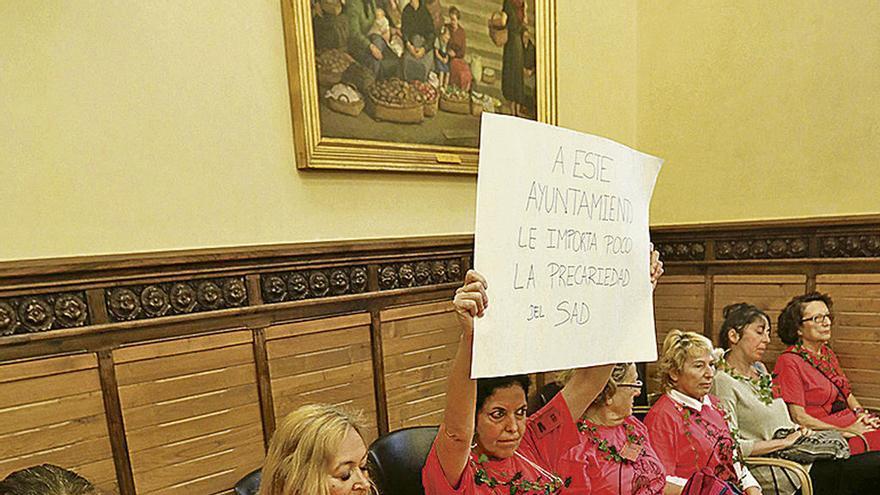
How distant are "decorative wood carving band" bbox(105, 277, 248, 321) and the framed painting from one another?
51 cm

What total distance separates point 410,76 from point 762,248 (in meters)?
2.13

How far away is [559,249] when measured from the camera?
3.31 feet

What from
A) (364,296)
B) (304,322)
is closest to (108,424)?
(304,322)

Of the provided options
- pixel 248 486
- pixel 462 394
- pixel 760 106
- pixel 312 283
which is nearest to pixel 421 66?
pixel 312 283

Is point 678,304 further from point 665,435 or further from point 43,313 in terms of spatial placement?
point 43,313

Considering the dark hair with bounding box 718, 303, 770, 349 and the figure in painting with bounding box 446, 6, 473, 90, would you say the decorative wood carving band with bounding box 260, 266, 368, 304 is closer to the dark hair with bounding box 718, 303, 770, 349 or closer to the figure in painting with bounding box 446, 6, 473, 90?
the figure in painting with bounding box 446, 6, 473, 90

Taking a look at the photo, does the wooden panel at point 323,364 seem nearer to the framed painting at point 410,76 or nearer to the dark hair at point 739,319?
the framed painting at point 410,76

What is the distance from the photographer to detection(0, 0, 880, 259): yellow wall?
1.41 metres

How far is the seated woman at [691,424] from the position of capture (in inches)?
65.3

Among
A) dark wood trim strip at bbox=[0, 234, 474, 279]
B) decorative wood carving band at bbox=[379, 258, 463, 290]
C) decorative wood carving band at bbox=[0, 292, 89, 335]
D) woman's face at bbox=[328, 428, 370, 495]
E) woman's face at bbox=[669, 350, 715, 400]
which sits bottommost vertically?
woman's face at bbox=[669, 350, 715, 400]

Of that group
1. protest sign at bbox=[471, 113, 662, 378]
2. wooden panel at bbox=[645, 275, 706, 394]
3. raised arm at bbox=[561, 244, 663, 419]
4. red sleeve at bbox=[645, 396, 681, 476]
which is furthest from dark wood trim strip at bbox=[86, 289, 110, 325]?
wooden panel at bbox=[645, 275, 706, 394]

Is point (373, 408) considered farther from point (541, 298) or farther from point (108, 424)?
point (541, 298)

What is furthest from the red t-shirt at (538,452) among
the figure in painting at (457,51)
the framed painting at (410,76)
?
the figure in painting at (457,51)

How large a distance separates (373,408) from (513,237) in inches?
54.0
